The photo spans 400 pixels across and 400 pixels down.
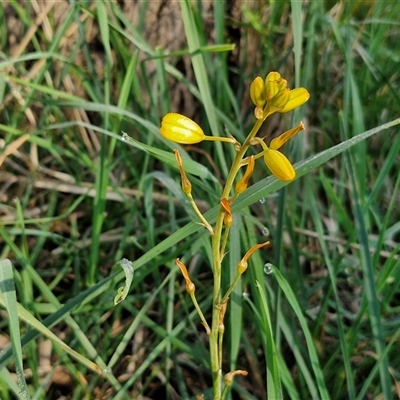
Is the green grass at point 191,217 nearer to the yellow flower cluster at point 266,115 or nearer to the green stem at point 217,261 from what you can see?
the green stem at point 217,261

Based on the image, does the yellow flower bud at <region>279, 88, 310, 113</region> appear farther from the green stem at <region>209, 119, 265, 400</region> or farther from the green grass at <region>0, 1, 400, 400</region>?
the green grass at <region>0, 1, 400, 400</region>

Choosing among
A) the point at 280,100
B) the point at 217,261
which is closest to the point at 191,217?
the point at 217,261

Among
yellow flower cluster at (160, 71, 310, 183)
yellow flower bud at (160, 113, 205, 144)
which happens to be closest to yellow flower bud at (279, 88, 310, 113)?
yellow flower cluster at (160, 71, 310, 183)

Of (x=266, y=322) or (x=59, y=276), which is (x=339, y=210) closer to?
(x=266, y=322)

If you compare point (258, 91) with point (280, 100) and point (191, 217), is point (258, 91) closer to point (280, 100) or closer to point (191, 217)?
point (280, 100)

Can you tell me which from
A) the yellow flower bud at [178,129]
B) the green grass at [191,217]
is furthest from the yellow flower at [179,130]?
the green grass at [191,217]

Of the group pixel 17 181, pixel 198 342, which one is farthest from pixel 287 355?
pixel 17 181
